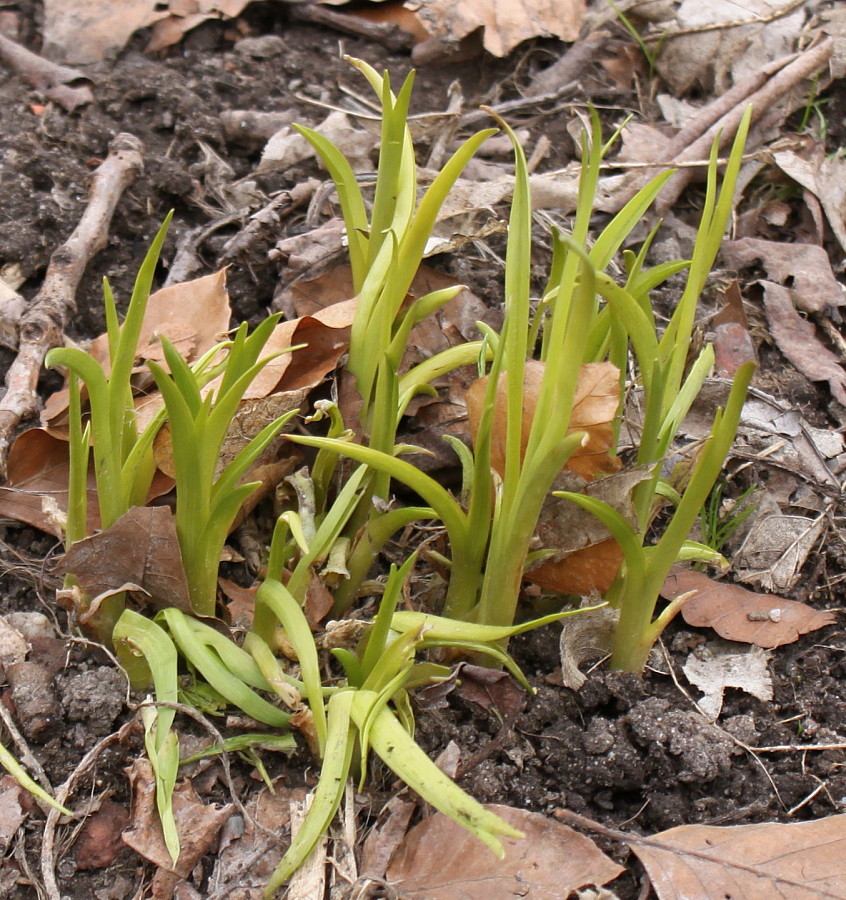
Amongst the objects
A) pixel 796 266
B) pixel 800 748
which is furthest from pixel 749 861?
pixel 796 266

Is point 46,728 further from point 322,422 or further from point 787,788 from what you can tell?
point 787,788

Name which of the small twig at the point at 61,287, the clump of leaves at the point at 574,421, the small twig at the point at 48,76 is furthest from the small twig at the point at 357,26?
the clump of leaves at the point at 574,421

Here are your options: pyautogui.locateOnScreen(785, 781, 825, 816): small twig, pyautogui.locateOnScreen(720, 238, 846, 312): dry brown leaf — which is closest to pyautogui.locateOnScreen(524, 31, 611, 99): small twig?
pyautogui.locateOnScreen(720, 238, 846, 312): dry brown leaf

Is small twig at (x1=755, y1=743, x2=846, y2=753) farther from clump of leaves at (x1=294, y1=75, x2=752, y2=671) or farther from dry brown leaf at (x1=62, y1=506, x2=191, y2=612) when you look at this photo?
dry brown leaf at (x1=62, y1=506, x2=191, y2=612)

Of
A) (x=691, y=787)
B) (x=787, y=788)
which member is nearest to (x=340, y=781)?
(x=691, y=787)

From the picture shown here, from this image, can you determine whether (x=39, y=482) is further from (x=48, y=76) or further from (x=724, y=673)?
(x=48, y=76)

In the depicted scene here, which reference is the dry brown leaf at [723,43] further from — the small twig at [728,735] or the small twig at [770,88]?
the small twig at [728,735]
